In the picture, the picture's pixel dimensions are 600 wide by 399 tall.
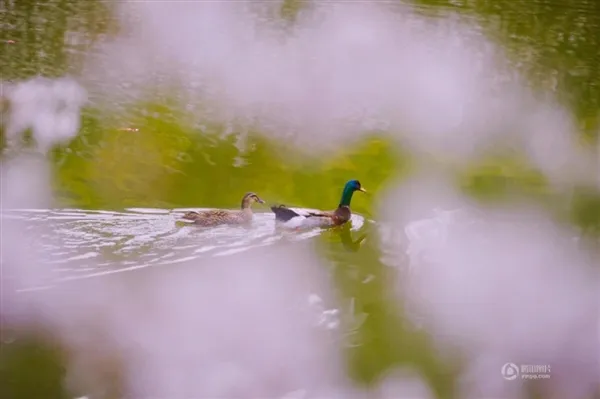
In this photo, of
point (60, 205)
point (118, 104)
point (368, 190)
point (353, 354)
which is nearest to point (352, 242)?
point (368, 190)

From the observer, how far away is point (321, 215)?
603 cm

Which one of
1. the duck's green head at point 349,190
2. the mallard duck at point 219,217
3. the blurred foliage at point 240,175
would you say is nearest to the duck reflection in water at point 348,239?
the blurred foliage at point 240,175


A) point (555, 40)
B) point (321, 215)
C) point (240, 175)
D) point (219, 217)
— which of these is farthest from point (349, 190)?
point (555, 40)

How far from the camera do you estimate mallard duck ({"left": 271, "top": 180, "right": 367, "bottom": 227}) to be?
591cm

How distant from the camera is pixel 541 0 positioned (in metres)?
14.8

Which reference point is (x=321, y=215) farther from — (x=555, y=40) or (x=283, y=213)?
(x=555, y=40)

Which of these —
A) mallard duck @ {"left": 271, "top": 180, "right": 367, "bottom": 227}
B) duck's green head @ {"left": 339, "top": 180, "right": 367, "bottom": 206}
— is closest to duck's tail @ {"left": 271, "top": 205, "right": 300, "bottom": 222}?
mallard duck @ {"left": 271, "top": 180, "right": 367, "bottom": 227}

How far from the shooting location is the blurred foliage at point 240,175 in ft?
15.1

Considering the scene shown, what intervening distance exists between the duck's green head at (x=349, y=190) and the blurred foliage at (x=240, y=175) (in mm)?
146

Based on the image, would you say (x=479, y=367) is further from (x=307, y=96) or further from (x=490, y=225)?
(x=307, y=96)

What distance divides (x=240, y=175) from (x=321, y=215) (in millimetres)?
904

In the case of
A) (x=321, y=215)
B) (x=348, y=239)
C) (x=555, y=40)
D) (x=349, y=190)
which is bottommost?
(x=348, y=239)

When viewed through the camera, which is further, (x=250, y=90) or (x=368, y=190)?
(x=250, y=90)

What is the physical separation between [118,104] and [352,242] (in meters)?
3.16
